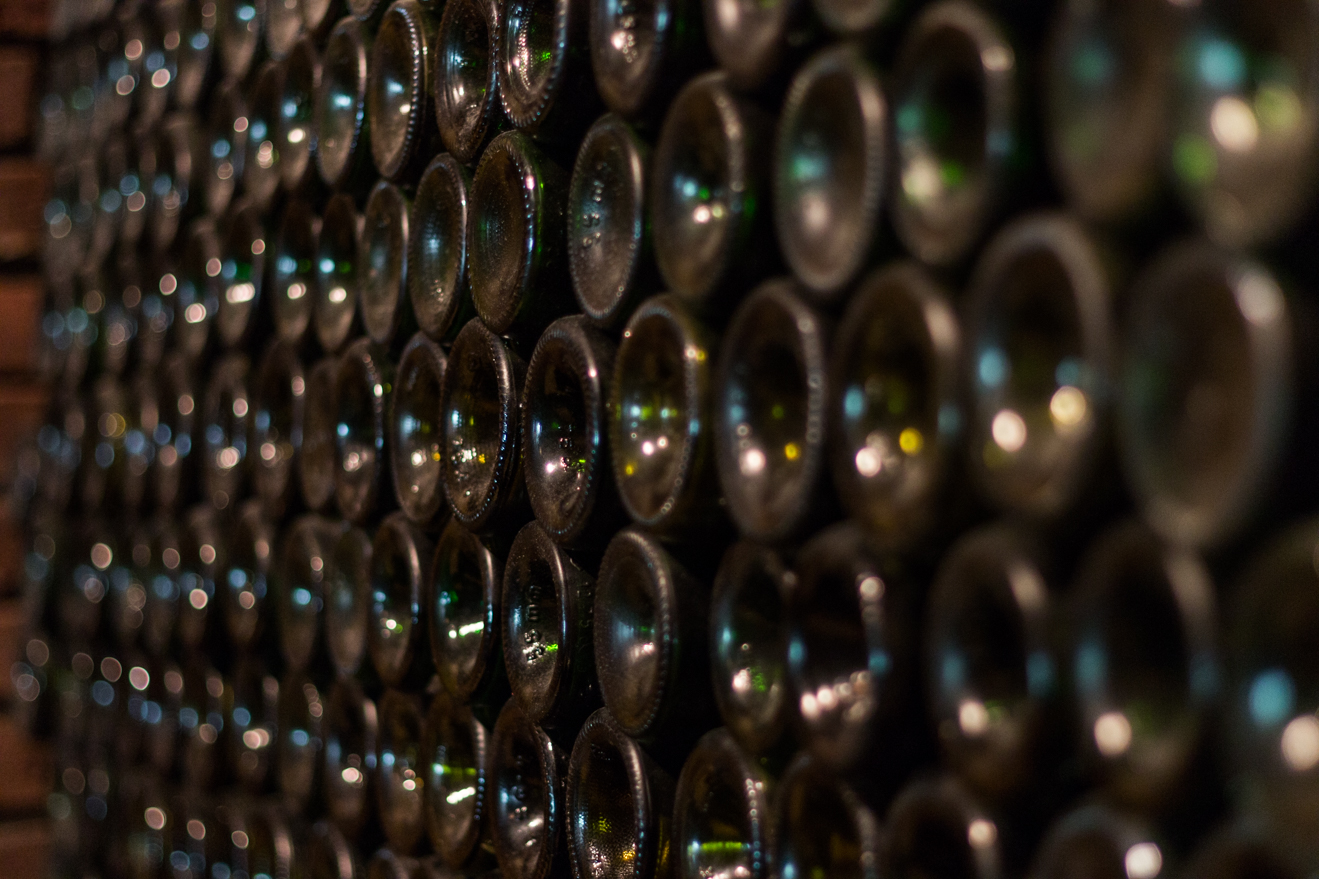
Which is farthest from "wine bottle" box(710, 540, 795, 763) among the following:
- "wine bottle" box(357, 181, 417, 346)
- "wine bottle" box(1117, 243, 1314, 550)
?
"wine bottle" box(357, 181, 417, 346)

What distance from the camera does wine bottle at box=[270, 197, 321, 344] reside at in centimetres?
105

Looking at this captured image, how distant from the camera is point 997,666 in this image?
0.45 meters

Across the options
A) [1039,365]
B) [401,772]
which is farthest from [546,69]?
[401,772]

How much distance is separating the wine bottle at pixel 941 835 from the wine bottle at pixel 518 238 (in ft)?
1.29

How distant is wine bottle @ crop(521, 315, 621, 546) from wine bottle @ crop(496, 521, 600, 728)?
22mm

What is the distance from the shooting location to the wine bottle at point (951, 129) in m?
0.44

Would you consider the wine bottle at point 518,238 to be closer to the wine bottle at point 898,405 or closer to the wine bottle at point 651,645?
the wine bottle at point 651,645

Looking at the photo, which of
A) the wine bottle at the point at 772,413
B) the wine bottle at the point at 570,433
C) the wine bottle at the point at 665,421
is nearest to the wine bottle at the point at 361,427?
the wine bottle at the point at 570,433

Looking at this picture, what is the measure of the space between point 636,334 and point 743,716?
0.69 feet

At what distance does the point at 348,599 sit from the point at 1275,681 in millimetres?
753

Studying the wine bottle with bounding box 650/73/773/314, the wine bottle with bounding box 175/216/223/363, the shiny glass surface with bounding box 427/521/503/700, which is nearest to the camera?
the wine bottle with bounding box 650/73/773/314

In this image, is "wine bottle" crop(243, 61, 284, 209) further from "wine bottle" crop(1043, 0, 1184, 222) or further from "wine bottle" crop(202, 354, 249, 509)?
"wine bottle" crop(1043, 0, 1184, 222)

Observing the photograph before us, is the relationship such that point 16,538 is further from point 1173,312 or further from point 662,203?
point 1173,312

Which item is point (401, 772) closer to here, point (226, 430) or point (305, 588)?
point (305, 588)
